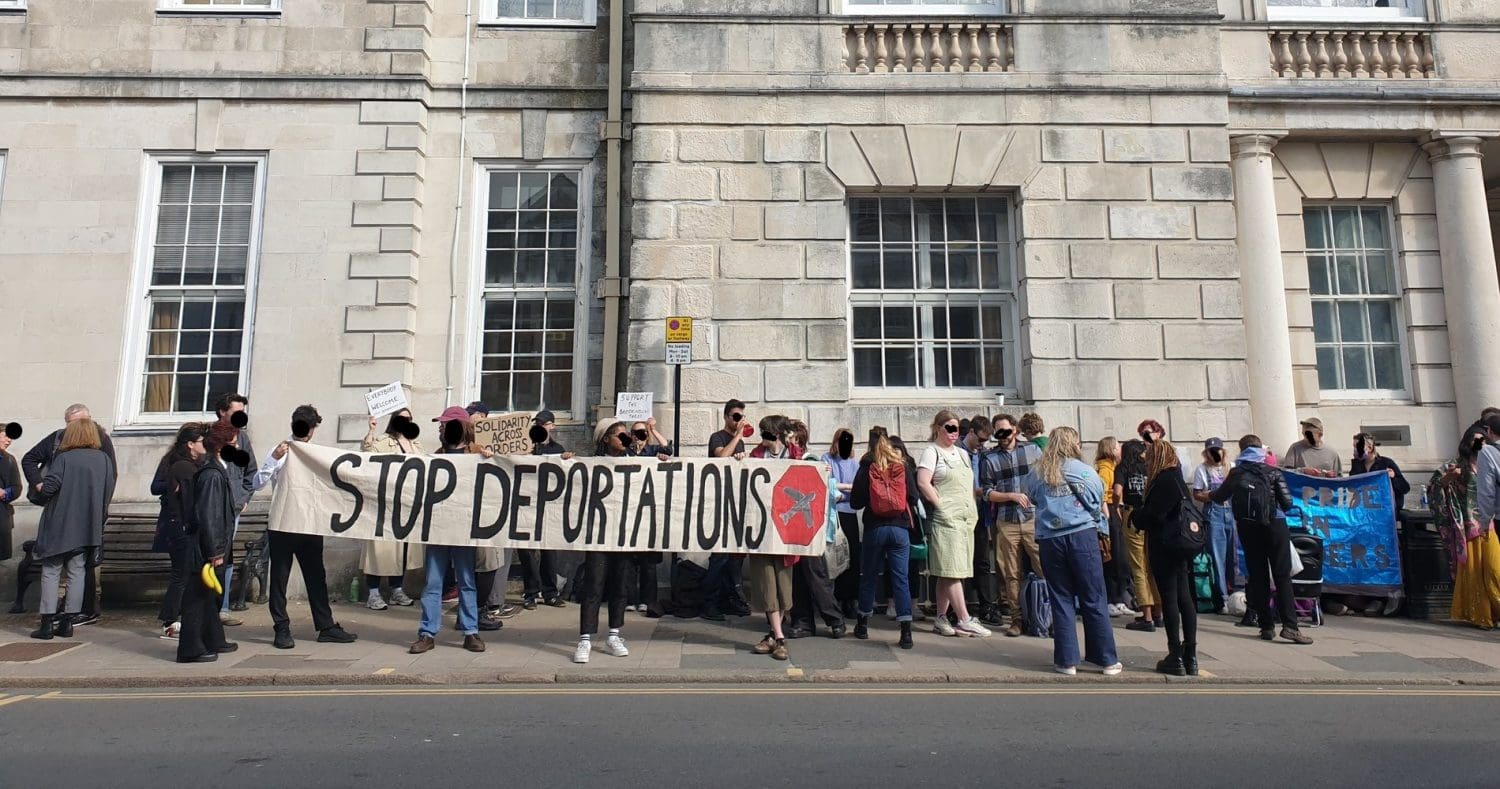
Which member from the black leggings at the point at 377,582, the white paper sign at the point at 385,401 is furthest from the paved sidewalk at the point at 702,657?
the white paper sign at the point at 385,401

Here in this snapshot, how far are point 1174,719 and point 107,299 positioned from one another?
1234cm

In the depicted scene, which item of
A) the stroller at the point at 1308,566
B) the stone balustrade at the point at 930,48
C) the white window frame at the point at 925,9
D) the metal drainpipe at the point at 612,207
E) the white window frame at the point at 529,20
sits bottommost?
the stroller at the point at 1308,566

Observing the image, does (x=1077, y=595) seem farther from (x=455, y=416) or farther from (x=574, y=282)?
(x=574, y=282)

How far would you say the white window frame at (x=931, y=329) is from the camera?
11.3m

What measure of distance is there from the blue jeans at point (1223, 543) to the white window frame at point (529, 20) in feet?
32.0

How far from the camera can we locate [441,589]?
7.90 metres

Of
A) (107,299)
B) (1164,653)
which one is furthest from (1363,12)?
(107,299)

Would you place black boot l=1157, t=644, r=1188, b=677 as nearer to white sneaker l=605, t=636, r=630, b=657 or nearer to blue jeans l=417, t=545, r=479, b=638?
white sneaker l=605, t=636, r=630, b=657

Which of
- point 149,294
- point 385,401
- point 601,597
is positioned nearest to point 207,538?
point 385,401

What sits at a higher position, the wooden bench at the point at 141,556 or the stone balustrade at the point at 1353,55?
the stone balustrade at the point at 1353,55

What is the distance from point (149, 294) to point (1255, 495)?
12.7m

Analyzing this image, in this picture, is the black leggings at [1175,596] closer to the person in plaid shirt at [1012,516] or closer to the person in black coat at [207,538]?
the person in plaid shirt at [1012,516]

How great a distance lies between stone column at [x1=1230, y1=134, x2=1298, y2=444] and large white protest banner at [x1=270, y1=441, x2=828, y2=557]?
261 inches

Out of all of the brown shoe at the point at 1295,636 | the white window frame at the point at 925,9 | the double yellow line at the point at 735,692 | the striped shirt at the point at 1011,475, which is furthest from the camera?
the white window frame at the point at 925,9
